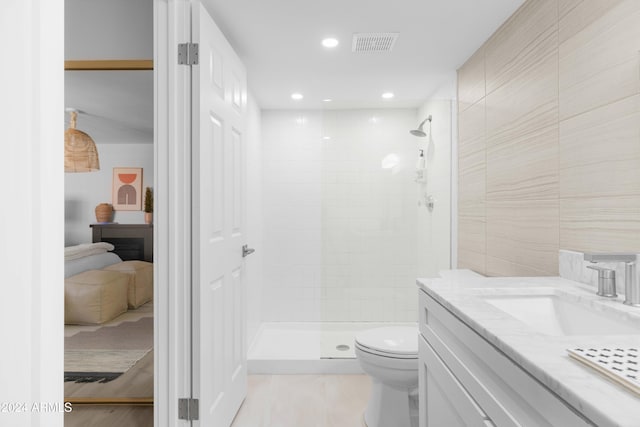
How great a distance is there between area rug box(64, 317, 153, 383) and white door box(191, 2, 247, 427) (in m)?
0.82

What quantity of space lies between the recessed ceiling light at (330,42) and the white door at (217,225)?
55 cm

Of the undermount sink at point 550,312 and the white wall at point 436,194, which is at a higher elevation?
the white wall at point 436,194

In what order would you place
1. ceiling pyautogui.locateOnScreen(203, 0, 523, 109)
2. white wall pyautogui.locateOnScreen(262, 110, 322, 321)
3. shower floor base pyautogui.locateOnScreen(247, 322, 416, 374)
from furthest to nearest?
white wall pyautogui.locateOnScreen(262, 110, 322, 321) < shower floor base pyautogui.locateOnScreen(247, 322, 416, 374) < ceiling pyautogui.locateOnScreen(203, 0, 523, 109)

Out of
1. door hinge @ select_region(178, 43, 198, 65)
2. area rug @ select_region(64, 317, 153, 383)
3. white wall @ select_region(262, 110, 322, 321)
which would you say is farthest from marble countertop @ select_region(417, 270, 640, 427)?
white wall @ select_region(262, 110, 322, 321)

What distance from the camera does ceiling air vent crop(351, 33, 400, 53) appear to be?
2239 mm

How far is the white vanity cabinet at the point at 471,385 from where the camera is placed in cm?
70

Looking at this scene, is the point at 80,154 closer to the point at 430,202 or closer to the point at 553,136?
the point at 430,202

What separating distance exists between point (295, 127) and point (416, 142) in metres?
1.32

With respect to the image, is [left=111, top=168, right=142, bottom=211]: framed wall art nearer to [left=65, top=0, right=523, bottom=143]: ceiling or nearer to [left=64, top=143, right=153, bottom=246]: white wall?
[left=64, top=143, right=153, bottom=246]: white wall

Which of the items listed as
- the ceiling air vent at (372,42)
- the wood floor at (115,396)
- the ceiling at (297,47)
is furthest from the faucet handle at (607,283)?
the wood floor at (115,396)

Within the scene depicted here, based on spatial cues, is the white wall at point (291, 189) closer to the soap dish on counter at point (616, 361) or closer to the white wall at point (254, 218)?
the white wall at point (254, 218)

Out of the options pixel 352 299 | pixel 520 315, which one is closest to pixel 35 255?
pixel 520 315

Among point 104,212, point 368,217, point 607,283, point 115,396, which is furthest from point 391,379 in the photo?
point 104,212

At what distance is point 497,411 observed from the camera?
2.79 feet
